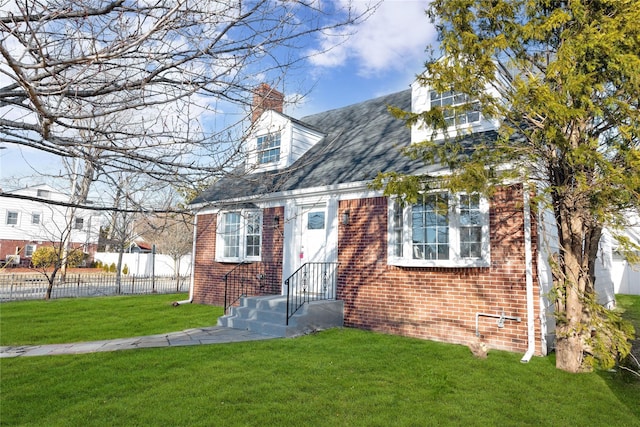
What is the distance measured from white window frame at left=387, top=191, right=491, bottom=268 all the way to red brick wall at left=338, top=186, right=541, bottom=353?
4.7 inches

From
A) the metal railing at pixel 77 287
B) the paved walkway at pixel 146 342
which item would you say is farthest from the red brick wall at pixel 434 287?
the metal railing at pixel 77 287

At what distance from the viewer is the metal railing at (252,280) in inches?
400

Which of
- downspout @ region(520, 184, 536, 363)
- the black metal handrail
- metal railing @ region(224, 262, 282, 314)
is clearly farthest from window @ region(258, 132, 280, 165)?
downspout @ region(520, 184, 536, 363)

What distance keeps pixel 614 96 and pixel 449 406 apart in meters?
4.06

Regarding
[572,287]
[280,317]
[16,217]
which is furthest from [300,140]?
[16,217]

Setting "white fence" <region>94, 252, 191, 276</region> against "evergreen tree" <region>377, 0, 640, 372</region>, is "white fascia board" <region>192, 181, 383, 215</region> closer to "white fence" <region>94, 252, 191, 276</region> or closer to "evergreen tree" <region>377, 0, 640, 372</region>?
"evergreen tree" <region>377, 0, 640, 372</region>

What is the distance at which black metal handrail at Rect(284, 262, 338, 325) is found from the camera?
8.94 meters

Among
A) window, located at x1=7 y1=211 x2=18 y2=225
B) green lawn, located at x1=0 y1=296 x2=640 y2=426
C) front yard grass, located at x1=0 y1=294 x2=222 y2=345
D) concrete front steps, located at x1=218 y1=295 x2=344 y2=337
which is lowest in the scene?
front yard grass, located at x1=0 y1=294 x2=222 y2=345

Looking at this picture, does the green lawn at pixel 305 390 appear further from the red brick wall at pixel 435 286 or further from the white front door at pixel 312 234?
the white front door at pixel 312 234

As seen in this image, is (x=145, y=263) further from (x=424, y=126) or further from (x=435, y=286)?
(x=435, y=286)

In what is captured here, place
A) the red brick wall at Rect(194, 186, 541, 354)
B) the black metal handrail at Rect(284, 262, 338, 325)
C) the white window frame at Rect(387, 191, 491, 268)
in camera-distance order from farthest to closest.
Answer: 1. the black metal handrail at Rect(284, 262, 338, 325)
2. the white window frame at Rect(387, 191, 491, 268)
3. the red brick wall at Rect(194, 186, 541, 354)

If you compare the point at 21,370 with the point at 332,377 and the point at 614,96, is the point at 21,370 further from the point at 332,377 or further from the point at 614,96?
the point at 614,96

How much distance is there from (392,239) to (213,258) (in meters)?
6.20

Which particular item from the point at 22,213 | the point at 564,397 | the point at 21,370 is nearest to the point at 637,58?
the point at 564,397
